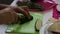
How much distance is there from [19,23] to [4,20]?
8 centimetres

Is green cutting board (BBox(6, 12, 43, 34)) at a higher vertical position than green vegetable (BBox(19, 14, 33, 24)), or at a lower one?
lower

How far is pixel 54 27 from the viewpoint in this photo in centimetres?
62

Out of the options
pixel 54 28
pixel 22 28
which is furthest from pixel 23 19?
pixel 54 28

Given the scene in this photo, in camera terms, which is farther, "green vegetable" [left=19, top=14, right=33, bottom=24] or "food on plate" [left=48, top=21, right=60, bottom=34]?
"green vegetable" [left=19, top=14, right=33, bottom=24]

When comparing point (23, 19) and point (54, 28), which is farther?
point (23, 19)

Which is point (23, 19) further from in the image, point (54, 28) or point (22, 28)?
point (54, 28)

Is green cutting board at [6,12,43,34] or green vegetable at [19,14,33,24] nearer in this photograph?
green cutting board at [6,12,43,34]

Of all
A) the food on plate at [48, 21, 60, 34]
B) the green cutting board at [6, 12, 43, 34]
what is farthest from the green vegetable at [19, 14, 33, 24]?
the food on plate at [48, 21, 60, 34]

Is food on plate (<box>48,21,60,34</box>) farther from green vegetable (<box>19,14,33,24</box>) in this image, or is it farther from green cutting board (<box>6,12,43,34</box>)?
green vegetable (<box>19,14,33,24</box>)

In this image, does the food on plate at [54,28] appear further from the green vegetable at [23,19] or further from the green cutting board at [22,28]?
the green vegetable at [23,19]

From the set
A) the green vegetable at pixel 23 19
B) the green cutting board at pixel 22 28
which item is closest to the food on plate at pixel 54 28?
the green cutting board at pixel 22 28

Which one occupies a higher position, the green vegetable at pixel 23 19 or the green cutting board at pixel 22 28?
the green vegetable at pixel 23 19

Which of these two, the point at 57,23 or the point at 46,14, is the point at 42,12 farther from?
the point at 57,23

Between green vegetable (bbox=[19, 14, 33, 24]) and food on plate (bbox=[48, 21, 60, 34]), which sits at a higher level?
green vegetable (bbox=[19, 14, 33, 24])
